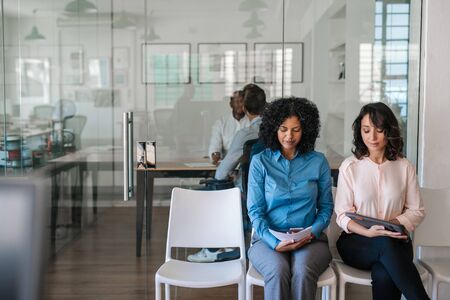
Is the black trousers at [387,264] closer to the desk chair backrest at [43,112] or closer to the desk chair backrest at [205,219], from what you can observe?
the desk chair backrest at [205,219]

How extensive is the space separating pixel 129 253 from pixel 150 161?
608 millimetres

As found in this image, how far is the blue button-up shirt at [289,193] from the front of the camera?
330 cm

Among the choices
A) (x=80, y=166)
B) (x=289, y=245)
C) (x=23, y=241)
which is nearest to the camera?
(x=23, y=241)

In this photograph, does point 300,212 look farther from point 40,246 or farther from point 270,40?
point 40,246

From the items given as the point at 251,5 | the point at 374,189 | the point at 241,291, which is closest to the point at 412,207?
the point at 374,189

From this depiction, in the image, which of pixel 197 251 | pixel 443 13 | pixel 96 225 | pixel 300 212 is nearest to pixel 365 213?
pixel 300 212

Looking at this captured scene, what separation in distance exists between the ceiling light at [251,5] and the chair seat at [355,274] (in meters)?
1.59

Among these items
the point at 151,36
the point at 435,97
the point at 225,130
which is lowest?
the point at 225,130

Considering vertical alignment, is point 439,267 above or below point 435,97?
below

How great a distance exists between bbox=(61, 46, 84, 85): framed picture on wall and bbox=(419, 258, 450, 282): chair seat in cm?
228

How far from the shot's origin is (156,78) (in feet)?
12.7

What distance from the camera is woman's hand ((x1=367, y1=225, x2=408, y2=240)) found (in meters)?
3.12

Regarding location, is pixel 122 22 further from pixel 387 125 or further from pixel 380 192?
pixel 380 192

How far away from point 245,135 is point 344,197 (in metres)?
0.86
